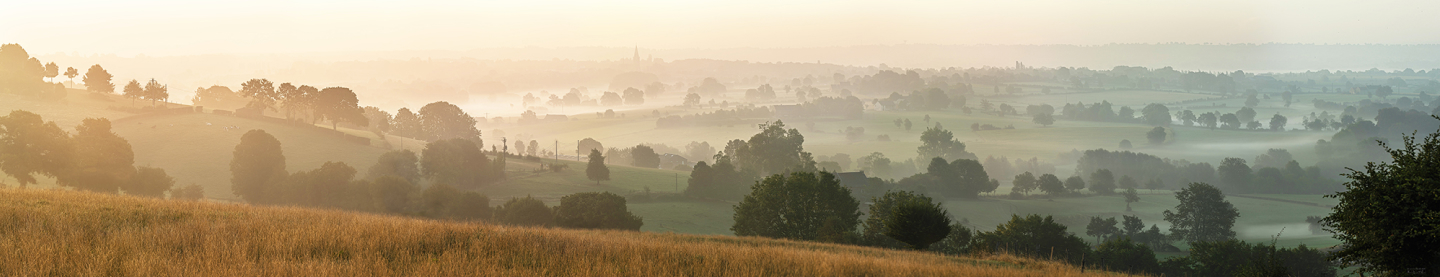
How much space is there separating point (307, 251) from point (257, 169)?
80.4 m

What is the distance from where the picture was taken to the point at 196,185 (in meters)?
72.9

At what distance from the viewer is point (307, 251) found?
10.6 metres

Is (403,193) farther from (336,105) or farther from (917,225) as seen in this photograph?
(917,225)

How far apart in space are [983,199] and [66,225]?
114 meters

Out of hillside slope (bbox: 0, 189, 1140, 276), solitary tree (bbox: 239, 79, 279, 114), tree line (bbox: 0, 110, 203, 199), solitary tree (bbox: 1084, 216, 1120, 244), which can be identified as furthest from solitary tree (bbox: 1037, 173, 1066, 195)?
solitary tree (bbox: 239, 79, 279, 114)

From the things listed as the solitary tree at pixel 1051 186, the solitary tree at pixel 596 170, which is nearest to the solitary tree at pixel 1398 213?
the solitary tree at pixel 596 170

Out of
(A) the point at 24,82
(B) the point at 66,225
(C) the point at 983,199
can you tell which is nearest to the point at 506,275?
(B) the point at 66,225

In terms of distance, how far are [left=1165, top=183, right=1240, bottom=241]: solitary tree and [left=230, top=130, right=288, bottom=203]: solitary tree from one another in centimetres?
11832

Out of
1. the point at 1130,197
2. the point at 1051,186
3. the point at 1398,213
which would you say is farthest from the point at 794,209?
the point at 1130,197

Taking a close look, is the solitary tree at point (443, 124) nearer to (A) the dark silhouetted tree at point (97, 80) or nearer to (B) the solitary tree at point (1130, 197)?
(A) the dark silhouetted tree at point (97, 80)

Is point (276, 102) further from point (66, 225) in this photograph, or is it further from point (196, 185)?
point (66, 225)

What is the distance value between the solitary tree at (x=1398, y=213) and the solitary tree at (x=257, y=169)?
281ft

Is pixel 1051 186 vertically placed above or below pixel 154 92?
below

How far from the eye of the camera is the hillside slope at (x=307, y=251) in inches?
366
